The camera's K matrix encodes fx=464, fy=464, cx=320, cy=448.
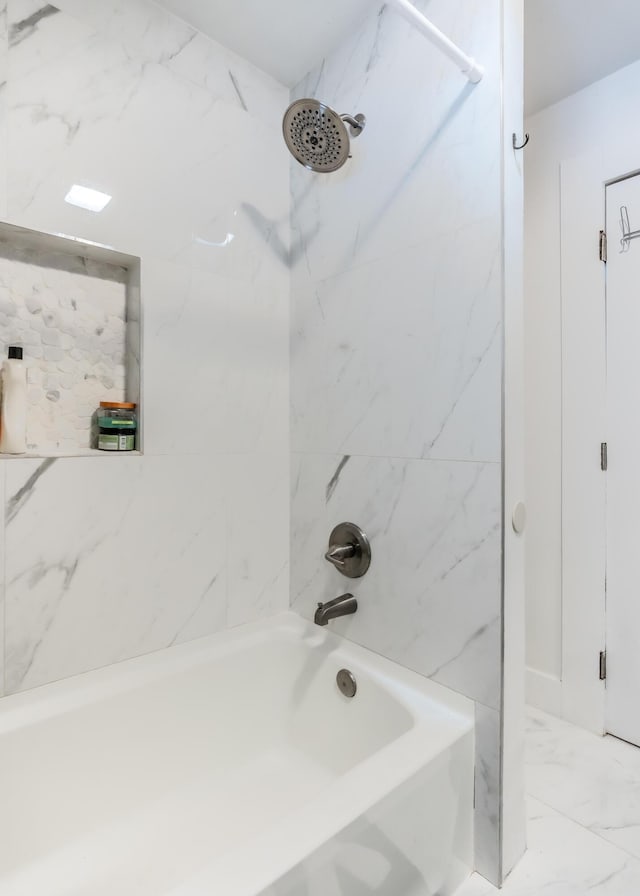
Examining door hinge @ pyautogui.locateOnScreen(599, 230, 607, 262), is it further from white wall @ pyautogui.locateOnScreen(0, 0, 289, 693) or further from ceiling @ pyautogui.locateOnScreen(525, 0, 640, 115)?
white wall @ pyautogui.locateOnScreen(0, 0, 289, 693)

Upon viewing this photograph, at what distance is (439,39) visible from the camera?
3.47ft

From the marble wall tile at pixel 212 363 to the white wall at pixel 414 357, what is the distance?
11 cm

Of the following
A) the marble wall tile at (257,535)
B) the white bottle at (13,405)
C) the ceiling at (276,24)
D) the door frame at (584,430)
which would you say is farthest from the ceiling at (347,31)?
the marble wall tile at (257,535)

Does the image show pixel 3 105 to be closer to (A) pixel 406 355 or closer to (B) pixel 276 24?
(B) pixel 276 24

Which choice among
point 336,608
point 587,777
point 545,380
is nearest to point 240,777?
point 336,608

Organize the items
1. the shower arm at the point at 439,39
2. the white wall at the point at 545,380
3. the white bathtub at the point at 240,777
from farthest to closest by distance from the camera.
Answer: the white wall at the point at 545,380 < the shower arm at the point at 439,39 < the white bathtub at the point at 240,777

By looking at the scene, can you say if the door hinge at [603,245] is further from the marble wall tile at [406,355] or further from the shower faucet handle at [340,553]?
the shower faucet handle at [340,553]

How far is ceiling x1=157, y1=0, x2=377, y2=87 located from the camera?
4.60 ft

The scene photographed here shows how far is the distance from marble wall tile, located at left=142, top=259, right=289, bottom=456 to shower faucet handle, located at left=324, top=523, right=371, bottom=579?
1.43ft

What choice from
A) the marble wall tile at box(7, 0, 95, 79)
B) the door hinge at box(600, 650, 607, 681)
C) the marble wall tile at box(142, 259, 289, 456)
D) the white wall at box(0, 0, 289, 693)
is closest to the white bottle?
the white wall at box(0, 0, 289, 693)

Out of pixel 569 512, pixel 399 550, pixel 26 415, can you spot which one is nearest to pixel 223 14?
pixel 26 415

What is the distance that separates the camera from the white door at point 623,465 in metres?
1.63

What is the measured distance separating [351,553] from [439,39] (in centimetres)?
134

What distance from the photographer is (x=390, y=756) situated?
3.20 ft
